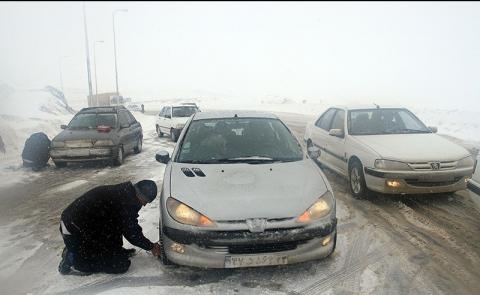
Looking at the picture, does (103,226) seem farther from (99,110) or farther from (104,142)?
(99,110)

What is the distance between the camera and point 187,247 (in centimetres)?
371

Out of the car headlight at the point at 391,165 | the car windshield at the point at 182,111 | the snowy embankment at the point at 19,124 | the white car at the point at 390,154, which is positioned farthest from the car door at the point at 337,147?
the car windshield at the point at 182,111

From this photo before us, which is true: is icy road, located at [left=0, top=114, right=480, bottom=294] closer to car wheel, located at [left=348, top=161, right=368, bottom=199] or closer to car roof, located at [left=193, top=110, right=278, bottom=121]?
car wheel, located at [left=348, top=161, right=368, bottom=199]

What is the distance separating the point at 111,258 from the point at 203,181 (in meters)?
1.22

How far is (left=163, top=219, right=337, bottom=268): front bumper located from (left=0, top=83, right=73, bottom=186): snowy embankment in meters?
7.02

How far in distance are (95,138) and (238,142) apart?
246 inches

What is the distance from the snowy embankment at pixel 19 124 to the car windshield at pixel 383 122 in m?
7.57

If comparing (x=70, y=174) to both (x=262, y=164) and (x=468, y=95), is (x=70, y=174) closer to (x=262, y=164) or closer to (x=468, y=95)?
(x=262, y=164)

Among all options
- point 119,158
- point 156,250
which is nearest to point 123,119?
point 119,158

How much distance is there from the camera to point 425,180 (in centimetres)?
594

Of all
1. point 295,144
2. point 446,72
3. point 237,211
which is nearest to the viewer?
point 237,211

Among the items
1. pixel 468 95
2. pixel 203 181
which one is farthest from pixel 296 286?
pixel 468 95

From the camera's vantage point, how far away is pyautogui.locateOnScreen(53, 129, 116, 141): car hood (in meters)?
10.1

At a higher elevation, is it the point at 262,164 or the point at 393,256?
the point at 262,164
